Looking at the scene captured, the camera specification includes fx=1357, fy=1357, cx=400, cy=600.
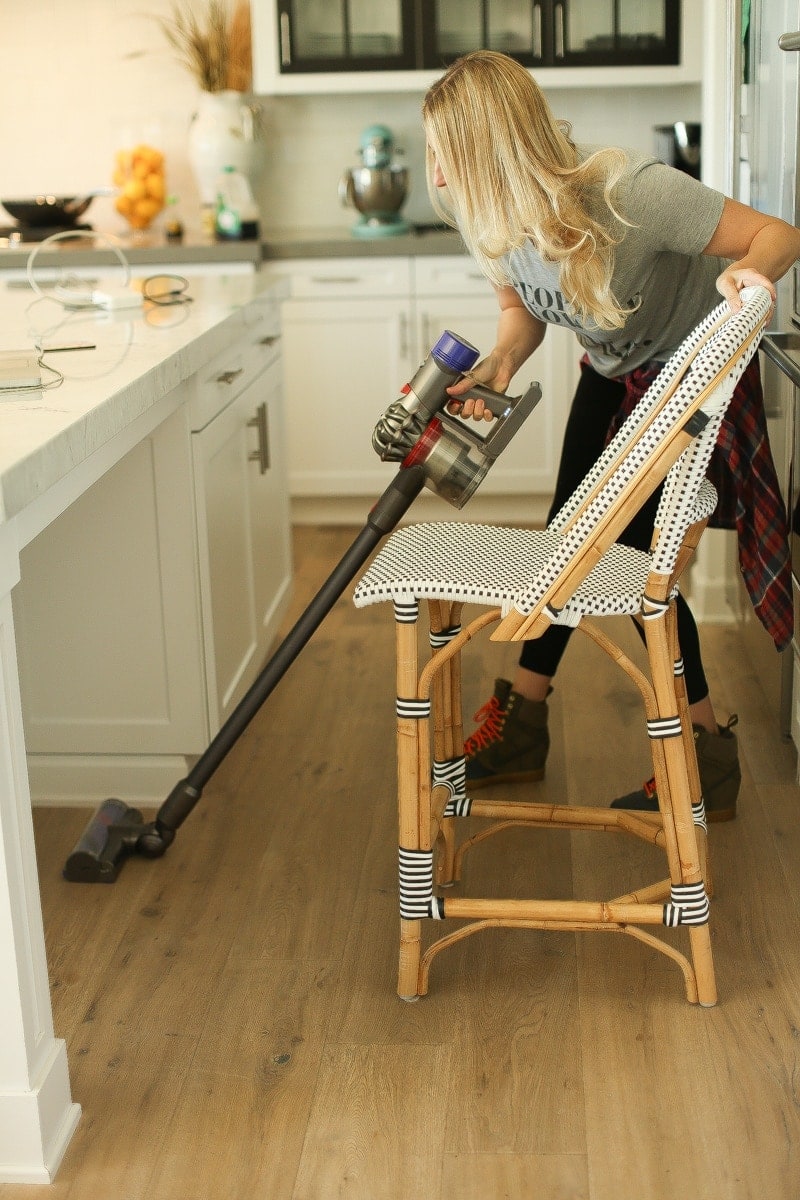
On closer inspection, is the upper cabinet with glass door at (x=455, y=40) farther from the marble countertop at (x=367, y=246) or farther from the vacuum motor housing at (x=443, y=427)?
the vacuum motor housing at (x=443, y=427)

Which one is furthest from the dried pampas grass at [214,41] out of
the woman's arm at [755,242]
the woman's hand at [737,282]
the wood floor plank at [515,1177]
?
the wood floor plank at [515,1177]

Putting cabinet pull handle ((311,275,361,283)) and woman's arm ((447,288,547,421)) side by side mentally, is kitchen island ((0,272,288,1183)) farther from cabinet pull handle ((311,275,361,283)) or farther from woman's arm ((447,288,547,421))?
cabinet pull handle ((311,275,361,283))

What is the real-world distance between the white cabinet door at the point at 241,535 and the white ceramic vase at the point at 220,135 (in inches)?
62.9

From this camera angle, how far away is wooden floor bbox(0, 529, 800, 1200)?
1.55 meters

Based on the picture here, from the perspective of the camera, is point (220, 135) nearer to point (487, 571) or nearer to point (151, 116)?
point (151, 116)

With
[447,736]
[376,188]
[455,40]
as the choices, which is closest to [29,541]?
[447,736]

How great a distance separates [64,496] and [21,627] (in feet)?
2.78

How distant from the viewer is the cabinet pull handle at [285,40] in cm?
427

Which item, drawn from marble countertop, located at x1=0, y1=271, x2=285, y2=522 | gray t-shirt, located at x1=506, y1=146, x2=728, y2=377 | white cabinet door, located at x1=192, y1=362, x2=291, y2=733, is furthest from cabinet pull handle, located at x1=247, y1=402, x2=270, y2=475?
gray t-shirt, located at x1=506, y1=146, x2=728, y2=377

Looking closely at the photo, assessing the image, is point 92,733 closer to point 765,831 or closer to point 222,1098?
point 222,1098

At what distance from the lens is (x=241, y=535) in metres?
2.79

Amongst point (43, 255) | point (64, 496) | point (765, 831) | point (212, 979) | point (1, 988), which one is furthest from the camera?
point (43, 255)

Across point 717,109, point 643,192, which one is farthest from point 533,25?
point 643,192

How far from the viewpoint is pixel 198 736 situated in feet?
8.05
